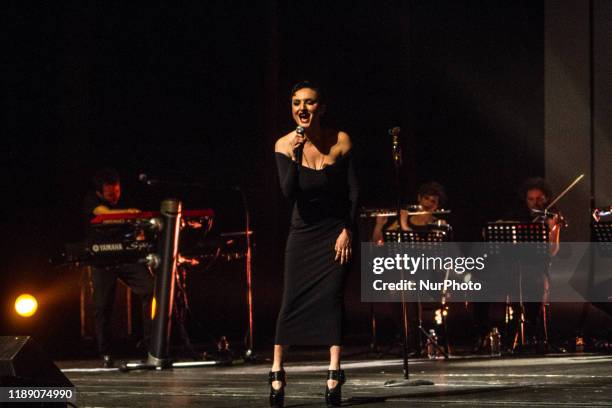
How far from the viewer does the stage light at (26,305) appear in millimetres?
9133

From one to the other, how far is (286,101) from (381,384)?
4.38 metres

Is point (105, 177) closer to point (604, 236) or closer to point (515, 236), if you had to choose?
point (515, 236)

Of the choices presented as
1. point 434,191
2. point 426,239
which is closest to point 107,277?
point 426,239

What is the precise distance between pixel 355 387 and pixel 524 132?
15.1ft

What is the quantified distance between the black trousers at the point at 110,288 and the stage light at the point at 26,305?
1213mm

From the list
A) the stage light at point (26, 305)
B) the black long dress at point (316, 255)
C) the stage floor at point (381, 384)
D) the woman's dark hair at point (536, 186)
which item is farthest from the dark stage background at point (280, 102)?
the black long dress at point (316, 255)

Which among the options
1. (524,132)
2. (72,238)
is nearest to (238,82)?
(72,238)

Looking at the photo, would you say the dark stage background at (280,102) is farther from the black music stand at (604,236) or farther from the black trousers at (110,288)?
the black music stand at (604,236)

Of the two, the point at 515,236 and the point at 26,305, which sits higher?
the point at 515,236

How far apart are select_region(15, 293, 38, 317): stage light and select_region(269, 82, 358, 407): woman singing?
4631 mm

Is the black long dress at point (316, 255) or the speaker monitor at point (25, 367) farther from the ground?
the black long dress at point (316, 255)

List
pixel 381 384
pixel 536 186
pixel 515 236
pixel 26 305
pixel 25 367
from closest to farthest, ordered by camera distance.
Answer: pixel 25 367 < pixel 381 384 < pixel 515 236 < pixel 536 186 < pixel 26 305

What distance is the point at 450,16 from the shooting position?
10023 millimetres

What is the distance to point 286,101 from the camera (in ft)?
32.4
